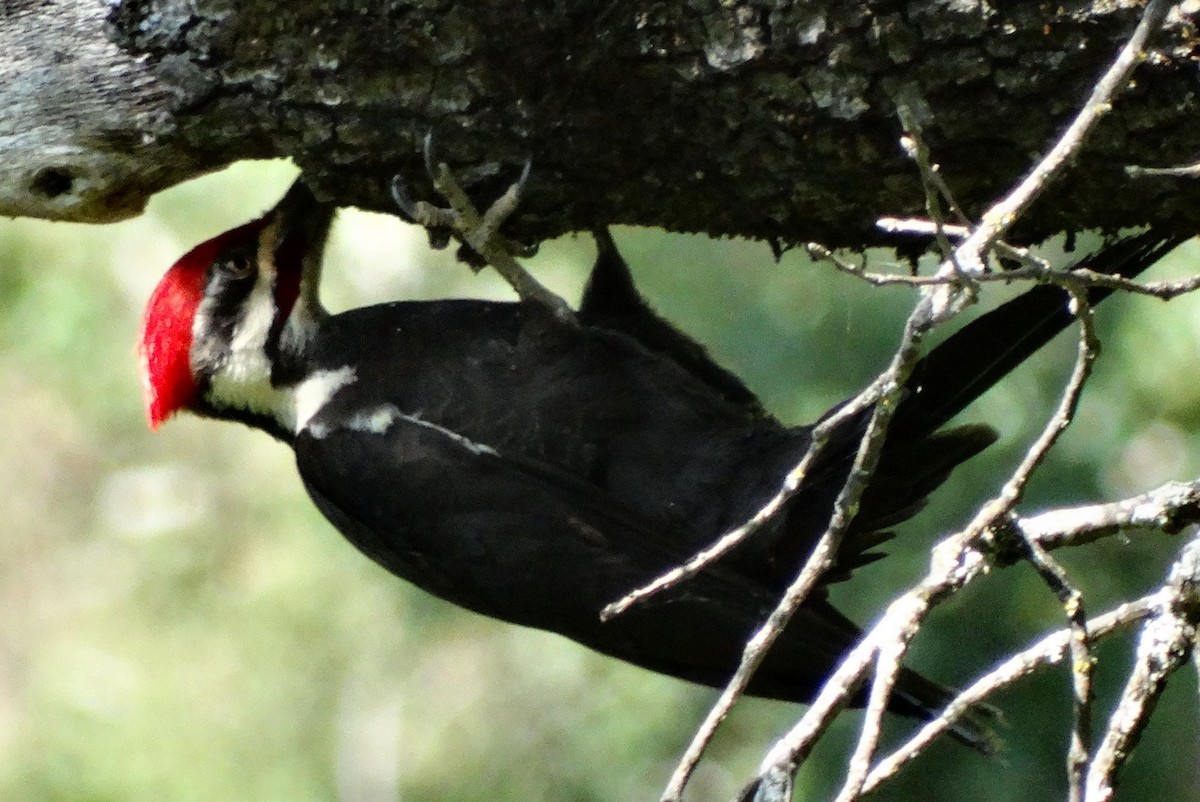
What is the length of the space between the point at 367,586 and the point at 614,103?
3593mm

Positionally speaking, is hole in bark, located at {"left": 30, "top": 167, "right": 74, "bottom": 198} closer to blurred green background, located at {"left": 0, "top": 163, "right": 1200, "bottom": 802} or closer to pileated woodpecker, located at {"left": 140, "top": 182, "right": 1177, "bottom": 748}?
pileated woodpecker, located at {"left": 140, "top": 182, "right": 1177, "bottom": 748}

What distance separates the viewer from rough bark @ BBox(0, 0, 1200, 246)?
196 cm

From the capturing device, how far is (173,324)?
285 centimetres

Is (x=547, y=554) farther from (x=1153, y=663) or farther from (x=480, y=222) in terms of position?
(x=1153, y=663)

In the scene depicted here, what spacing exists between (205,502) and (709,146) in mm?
5091

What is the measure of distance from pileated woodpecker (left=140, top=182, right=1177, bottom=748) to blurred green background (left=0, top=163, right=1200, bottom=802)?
83cm

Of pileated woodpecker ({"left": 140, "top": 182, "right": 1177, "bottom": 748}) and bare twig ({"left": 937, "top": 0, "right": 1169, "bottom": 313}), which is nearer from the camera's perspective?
bare twig ({"left": 937, "top": 0, "right": 1169, "bottom": 313})

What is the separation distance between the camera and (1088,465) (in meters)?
3.38

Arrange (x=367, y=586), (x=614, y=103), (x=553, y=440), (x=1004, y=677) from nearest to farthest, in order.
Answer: (x=1004, y=677) < (x=614, y=103) < (x=553, y=440) < (x=367, y=586)

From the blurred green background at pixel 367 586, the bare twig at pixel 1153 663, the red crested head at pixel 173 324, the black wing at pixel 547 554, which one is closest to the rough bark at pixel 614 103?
the red crested head at pixel 173 324

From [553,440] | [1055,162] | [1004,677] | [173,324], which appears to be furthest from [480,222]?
[1004,677]

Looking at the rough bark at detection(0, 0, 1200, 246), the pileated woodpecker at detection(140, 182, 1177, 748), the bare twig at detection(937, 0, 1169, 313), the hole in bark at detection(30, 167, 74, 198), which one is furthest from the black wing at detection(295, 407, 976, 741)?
the bare twig at detection(937, 0, 1169, 313)

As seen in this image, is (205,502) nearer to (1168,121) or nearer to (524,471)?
(524,471)

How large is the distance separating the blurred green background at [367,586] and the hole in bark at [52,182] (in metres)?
1.93
